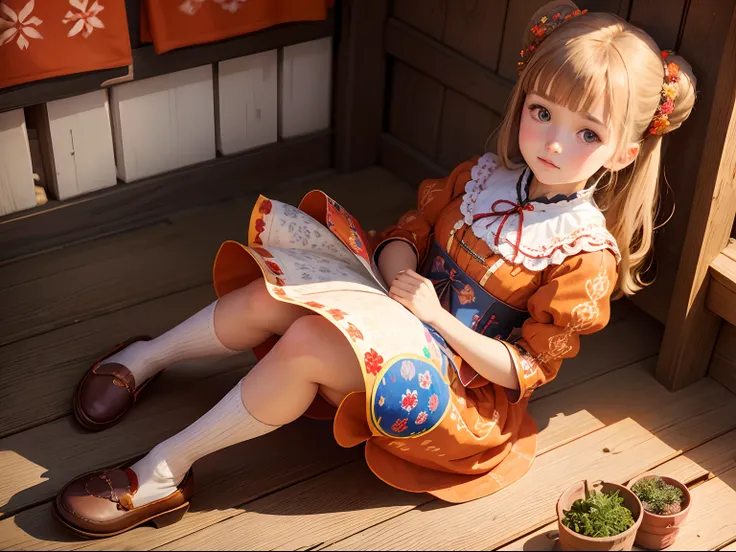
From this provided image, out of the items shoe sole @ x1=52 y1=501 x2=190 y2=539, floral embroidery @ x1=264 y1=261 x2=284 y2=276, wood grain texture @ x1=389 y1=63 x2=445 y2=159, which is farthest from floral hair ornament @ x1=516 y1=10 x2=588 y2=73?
shoe sole @ x1=52 y1=501 x2=190 y2=539

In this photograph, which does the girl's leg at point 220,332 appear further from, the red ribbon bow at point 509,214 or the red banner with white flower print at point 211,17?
the red banner with white flower print at point 211,17

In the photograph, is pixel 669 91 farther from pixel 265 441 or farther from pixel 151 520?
pixel 151 520

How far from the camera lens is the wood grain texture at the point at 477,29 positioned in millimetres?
2400

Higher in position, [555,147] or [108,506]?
[555,147]

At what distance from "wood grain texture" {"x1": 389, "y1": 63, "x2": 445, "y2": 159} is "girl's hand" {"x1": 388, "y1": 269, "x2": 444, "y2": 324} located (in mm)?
959

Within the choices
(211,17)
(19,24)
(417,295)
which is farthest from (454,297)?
(19,24)

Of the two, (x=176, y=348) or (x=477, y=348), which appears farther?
(x=176, y=348)

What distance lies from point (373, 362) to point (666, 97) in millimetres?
697

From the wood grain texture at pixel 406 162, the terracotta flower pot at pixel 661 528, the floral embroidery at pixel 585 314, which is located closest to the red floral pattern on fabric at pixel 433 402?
the floral embroidery at pixel 585 314

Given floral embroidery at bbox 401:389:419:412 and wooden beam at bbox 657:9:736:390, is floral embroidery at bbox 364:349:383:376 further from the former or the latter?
wooden beam at bbox 657:9:736:390

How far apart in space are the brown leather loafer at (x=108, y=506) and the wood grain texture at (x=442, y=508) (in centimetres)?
7

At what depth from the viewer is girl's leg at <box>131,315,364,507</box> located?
1.75 m

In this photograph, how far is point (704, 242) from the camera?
2.00 meters

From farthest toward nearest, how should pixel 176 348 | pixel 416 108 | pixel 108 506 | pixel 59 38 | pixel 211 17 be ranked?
pixel 416 108
pixel 211 17
pixel 59 38
pixel 176 348
pixel 108 506
